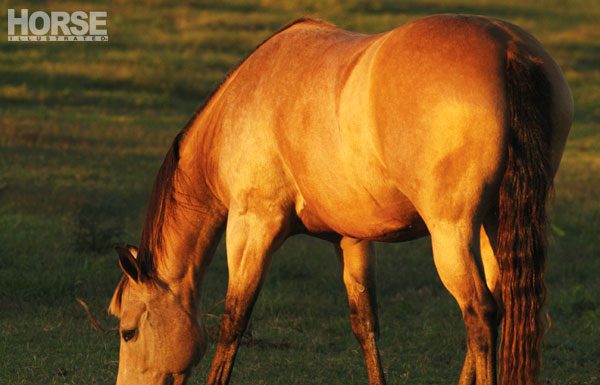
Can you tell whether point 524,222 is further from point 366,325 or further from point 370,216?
point 366,325

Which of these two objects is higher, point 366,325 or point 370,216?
point 370,216

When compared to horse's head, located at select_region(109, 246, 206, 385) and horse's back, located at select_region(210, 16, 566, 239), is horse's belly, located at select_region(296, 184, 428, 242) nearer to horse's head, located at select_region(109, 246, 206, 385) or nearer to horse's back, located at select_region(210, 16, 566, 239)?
horse's back, located at select_region(210, 16, 566, 239)

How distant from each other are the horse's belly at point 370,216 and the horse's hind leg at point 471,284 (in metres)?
0.36

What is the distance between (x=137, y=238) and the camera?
1045 cm

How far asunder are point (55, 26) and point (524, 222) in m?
16.3

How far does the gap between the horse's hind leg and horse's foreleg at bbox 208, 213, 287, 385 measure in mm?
1150

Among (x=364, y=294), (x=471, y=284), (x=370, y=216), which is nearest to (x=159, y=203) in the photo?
(x=364, y=294)

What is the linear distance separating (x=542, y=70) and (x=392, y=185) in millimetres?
782

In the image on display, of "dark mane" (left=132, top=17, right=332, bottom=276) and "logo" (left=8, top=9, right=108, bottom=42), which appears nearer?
"dark mane" (left=132, top=17, right=332, bottom=276)

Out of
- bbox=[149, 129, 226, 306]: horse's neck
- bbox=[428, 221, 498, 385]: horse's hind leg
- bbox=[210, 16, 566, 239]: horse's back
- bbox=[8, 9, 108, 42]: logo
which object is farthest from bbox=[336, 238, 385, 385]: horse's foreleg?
bbox=[8, 9, 108, 42]: logo

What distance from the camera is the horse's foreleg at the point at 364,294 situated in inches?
249

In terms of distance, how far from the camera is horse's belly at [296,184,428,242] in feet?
17.2

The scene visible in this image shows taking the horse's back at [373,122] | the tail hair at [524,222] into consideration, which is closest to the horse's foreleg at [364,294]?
the horse's back at [373,122]

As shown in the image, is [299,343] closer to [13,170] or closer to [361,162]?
[361,162]
